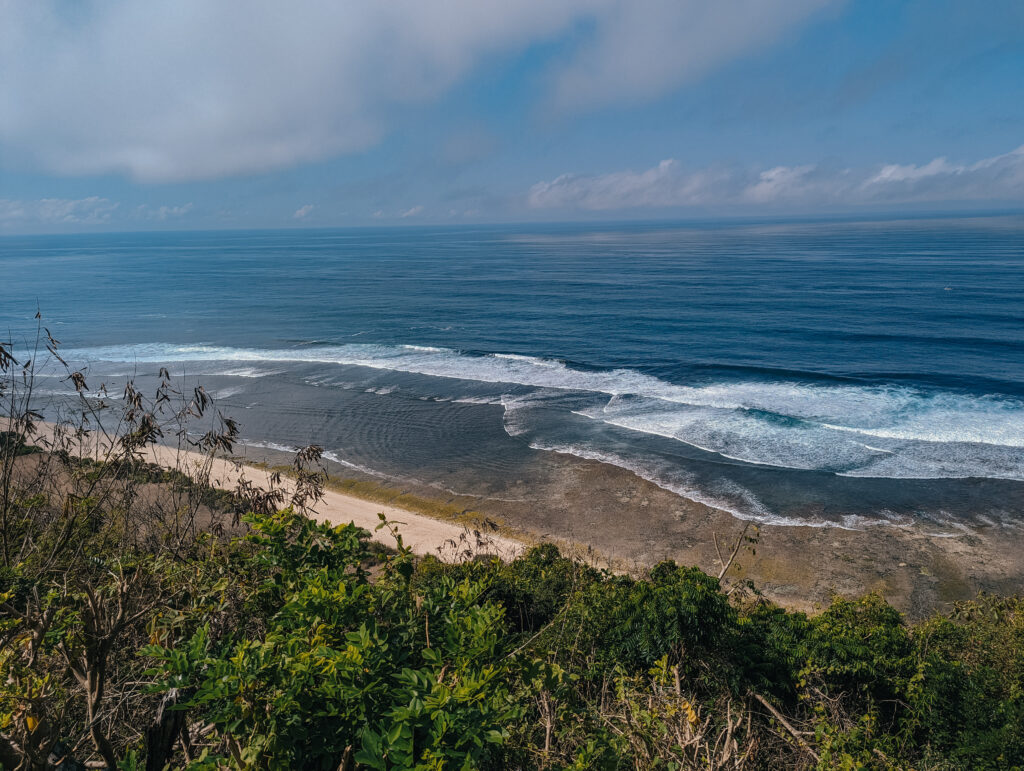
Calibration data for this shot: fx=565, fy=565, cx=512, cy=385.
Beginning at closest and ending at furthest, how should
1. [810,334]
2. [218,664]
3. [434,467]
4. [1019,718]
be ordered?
[218,664] < [1019,718] < [434,467] < [810,334]

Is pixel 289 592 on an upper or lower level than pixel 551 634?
upper

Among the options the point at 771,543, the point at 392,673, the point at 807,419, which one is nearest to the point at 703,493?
the point at 771,543

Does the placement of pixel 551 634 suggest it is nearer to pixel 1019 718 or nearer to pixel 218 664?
pixel 1019 718

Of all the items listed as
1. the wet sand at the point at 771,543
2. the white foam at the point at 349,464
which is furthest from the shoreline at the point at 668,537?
the white foam at the point at 349,464

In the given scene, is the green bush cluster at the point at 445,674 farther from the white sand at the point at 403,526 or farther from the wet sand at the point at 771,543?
the white sand at the point at 403,526

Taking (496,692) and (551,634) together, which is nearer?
(496,692)

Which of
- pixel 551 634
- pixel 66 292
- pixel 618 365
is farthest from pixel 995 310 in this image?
pixel 66 292

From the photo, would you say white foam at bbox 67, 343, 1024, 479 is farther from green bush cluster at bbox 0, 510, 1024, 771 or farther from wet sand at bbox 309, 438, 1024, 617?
green bush cluster at bbox 0, 510, 1024, 771
